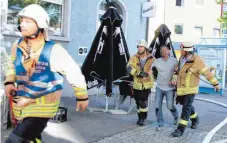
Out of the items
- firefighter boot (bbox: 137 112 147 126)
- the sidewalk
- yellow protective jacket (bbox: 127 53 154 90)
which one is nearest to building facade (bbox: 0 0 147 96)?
the sidewalk

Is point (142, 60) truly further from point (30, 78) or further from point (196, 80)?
point (30, 78)

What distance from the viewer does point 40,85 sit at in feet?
11.2

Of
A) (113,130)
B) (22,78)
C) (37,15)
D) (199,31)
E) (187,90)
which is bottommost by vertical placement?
(113,130)

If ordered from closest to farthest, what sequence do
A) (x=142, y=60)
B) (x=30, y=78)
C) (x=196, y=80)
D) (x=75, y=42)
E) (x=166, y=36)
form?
(x=30, y=78) → (x=196, y=80) → (x=142, y=60) → (x=166, y=36) → (x=75, y=42)

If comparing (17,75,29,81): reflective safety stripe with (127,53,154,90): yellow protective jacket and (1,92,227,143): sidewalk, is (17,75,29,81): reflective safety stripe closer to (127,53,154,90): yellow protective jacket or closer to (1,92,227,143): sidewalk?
(1,92,227,143): sidewalk

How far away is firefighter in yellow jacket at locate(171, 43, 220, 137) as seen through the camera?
6434 mm

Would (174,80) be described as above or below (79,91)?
below

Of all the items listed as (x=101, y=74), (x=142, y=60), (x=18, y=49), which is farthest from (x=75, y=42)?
(x=18, y=49)

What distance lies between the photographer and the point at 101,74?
8.26 metres

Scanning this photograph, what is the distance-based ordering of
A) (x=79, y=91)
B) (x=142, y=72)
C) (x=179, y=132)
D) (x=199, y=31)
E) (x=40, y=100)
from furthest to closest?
(x=199, y=31), (x=142, y=72), (x=179, y=132), (x=40, y=100), (x=79, y=91)

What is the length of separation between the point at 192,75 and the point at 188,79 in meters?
0.11

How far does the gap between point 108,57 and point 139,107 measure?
1530 mm

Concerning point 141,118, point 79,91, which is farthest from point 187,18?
point 79,91

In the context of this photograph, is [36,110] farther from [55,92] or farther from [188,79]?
[188,79]
